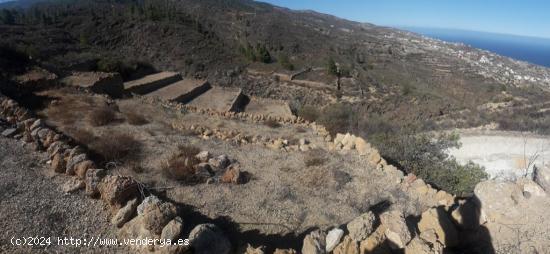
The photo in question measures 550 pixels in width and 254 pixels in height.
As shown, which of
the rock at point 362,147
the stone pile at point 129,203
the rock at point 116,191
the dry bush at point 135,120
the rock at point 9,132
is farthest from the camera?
the dry bush at point 135,120

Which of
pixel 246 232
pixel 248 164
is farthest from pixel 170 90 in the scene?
pixel 246 232

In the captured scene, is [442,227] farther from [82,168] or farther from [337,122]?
[337,122]

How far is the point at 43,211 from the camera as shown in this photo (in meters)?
4.91

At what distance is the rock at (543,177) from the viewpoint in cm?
448

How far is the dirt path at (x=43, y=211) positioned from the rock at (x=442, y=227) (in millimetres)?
4053

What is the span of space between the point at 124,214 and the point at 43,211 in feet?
4.00

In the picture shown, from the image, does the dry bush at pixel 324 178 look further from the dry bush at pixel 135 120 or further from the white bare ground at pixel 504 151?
the dry bush at pixel 135 120

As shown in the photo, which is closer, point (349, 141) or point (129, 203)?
point (129, 203)

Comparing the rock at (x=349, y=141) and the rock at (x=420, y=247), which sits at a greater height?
the rock at (x=420, y=247)

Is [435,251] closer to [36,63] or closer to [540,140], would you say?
[540,140]

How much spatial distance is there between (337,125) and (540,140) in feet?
21.5

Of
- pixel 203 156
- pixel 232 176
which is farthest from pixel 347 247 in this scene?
pixel 203 156

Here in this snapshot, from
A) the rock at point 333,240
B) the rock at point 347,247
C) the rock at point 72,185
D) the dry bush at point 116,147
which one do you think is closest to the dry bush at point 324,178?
the rock at point 333,240

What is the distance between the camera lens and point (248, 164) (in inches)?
322
